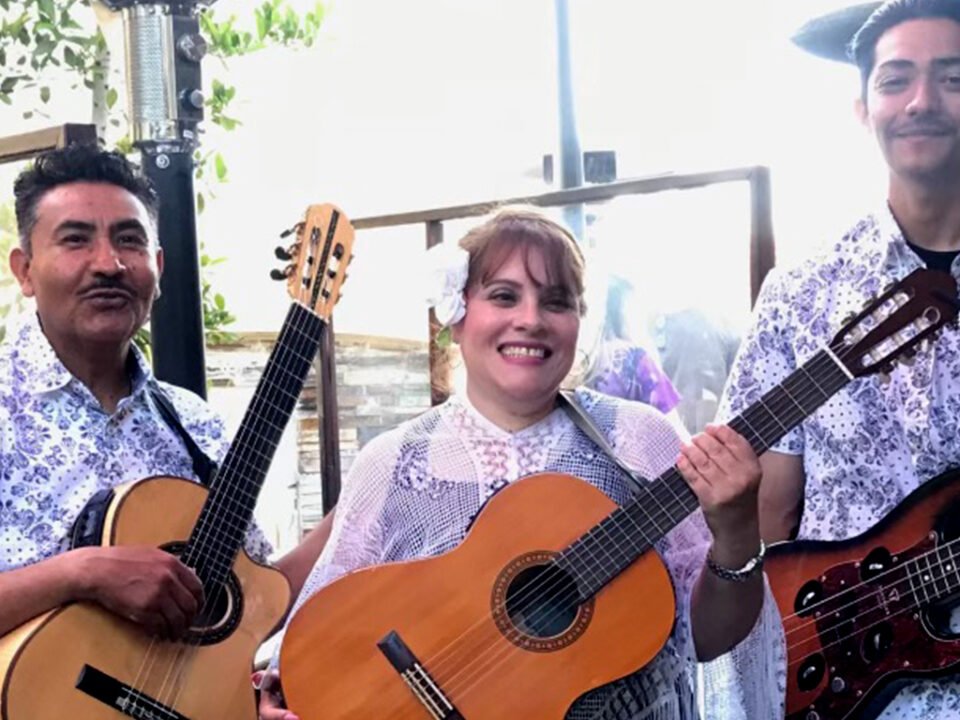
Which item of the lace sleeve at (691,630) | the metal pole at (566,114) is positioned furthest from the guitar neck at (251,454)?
the metal pole at (566,114)

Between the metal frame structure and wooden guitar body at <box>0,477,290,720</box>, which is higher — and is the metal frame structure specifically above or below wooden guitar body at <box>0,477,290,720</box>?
above

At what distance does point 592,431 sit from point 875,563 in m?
0.53

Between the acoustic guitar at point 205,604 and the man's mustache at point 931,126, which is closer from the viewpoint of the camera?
the acoustic guitar at point 205,604

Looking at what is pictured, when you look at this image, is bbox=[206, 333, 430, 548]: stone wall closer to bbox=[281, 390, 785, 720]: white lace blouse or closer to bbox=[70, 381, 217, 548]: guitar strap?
bbox=[70, 381, 217, 548]: guitar strap

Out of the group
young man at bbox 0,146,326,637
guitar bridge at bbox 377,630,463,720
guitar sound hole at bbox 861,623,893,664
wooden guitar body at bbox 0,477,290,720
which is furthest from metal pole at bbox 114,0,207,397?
guitar sound hole at bbox 861,623,893,664

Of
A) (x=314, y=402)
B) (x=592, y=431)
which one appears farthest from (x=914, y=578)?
(x=314, y=402)

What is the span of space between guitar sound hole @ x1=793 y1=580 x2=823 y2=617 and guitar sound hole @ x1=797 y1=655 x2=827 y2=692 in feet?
0.26

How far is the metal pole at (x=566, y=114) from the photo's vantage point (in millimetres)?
3752

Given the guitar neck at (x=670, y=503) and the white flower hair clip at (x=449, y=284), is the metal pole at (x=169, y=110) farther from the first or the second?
the guitar neck at (x=670, y=503)

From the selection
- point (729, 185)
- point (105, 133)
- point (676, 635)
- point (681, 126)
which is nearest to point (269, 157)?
point (105, 133)

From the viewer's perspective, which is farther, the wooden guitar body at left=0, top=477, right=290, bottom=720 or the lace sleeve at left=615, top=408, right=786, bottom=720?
the lace sleeve at left=615, top=408, right=786, bottom=720

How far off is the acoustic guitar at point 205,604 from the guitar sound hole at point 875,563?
1.05m

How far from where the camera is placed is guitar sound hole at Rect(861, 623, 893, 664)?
6.86ft

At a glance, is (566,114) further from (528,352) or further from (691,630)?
(691,630)
